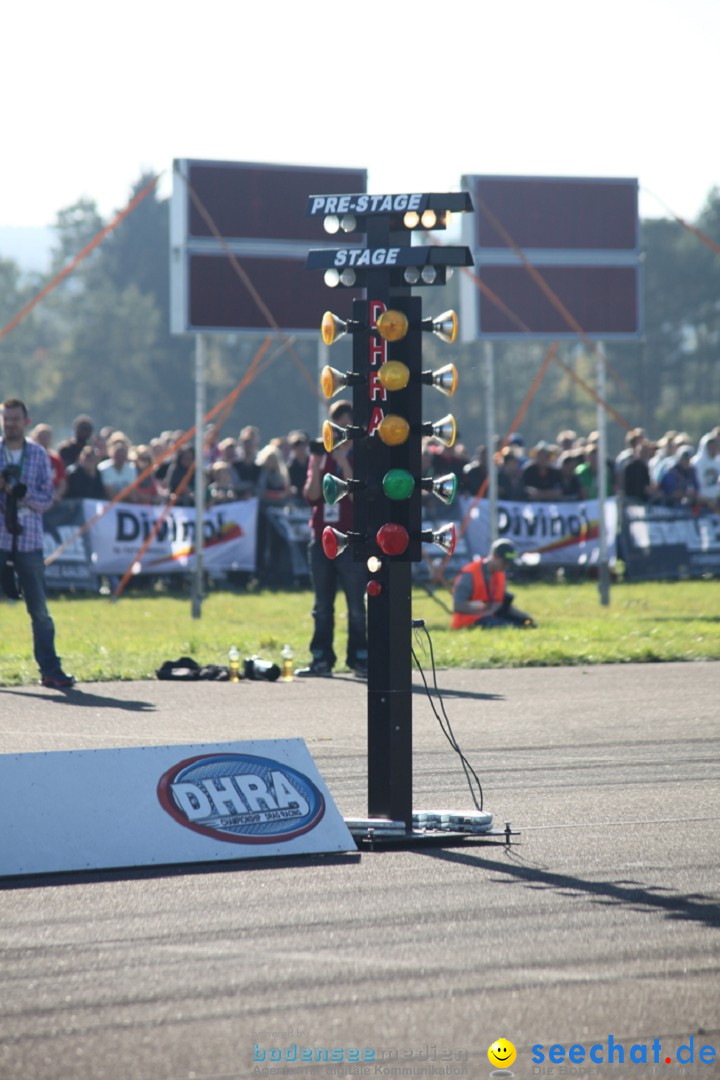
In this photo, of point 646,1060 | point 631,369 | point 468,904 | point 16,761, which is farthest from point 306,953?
point 631,369

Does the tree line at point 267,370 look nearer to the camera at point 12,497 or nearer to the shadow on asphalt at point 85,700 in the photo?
the camera at point 12,497

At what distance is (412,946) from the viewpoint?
575 cm

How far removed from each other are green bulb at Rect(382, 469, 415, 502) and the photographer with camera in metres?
5.95

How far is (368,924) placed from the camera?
6.07m

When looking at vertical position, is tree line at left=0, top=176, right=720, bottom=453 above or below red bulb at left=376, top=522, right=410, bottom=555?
above

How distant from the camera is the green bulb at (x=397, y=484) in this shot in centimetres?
742

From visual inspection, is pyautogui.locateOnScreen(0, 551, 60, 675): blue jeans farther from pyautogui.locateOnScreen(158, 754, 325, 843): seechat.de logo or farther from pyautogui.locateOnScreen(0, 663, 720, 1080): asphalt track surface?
pyautogui.locateOnScreen(158, 754, 325, 843): seechat.de logo

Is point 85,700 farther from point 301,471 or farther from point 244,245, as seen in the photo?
point 301,471

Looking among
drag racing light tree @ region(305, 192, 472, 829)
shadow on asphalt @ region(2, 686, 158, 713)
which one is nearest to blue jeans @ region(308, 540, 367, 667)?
shadow on asphalt @ region(2, 686, 158, 713)

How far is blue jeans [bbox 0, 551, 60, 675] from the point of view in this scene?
12.9 metres

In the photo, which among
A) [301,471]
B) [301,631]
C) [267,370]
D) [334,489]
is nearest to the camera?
[334,489]

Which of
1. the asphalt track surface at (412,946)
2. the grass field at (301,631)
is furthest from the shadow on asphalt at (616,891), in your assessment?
the grass field at (301,631)

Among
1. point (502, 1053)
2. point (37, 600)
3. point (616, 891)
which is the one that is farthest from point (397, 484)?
point (37, 600)

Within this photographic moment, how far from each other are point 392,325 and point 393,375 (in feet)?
0.72
